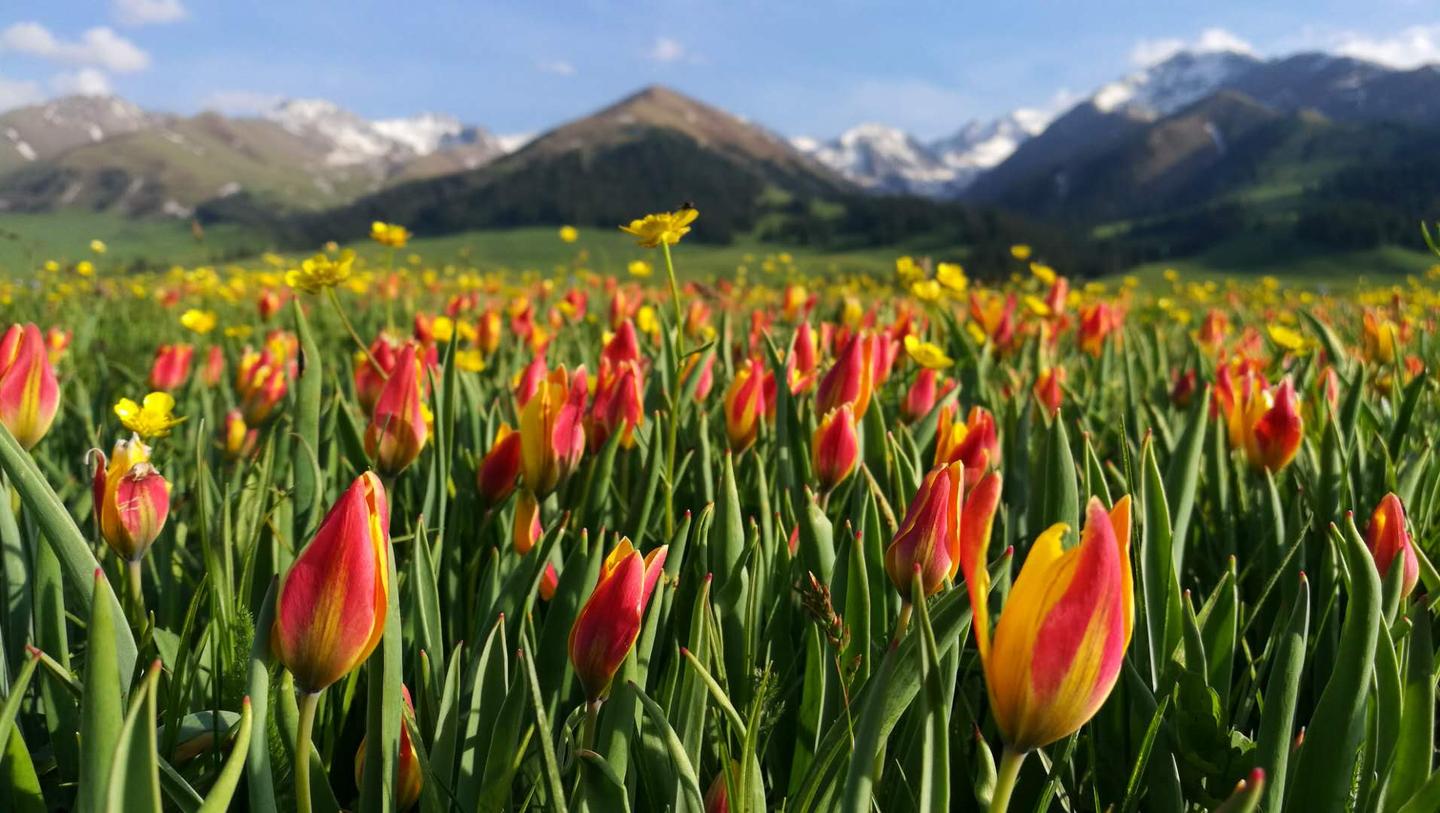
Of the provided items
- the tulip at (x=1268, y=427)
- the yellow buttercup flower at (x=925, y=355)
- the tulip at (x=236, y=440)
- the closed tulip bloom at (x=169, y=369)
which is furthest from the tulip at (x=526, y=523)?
the closed tulip bloom at (x=169, y=369)

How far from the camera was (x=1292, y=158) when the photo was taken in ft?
634

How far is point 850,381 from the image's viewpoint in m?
1.77

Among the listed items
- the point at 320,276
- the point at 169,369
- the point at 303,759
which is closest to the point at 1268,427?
the point at 303,759

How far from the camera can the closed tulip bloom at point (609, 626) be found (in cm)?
89

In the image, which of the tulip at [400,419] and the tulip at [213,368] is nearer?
the tulip at [400,419]

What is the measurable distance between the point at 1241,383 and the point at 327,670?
1934 millimetres

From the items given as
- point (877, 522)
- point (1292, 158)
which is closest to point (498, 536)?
point (877, 522)

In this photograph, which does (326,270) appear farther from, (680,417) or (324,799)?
(324,799)

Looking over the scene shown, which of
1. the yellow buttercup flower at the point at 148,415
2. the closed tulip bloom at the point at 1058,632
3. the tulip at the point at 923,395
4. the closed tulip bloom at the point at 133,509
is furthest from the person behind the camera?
the tulip at the point at 923,395

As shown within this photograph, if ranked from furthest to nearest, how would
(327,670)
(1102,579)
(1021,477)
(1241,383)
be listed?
(1241,383), (1021,477), (327,670), (1102,579)

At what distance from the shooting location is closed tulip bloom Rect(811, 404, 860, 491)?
5.02ft

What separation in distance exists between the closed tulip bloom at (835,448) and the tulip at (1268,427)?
2.49ft

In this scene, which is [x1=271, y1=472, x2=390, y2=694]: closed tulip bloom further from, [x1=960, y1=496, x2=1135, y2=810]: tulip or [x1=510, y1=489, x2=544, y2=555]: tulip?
[x1=510, y1=489, x2=544, y2=555]: tulip

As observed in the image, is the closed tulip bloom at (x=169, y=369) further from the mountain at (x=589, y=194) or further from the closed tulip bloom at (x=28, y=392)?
the mountain at (x=589, y=194)
